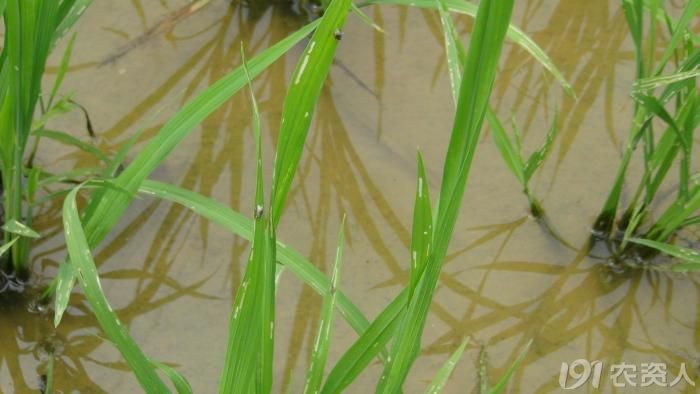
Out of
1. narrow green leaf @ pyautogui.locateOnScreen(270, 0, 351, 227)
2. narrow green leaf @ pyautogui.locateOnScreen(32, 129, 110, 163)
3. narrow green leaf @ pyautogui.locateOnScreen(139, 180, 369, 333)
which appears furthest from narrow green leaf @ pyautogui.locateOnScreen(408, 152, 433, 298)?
narrow green leaf @ pyautogui.locateOnScreen(32, 129, 110, 163)

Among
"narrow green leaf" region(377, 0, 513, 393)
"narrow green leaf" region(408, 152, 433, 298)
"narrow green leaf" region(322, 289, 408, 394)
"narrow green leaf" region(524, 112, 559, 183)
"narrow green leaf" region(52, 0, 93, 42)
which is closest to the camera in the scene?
"narrow green leaf" region(377, 0, 513, 393)

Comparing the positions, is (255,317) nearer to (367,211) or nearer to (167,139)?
(167,139)

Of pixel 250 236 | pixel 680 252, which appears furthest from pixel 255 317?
pixel 680 252

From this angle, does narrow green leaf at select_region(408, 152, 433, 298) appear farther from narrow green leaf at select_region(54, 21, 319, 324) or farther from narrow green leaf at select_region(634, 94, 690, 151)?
narrow green leaf at select_region(634, 94, 690, 151)

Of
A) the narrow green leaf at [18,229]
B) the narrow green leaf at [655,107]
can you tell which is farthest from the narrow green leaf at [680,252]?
the narrow green leaf at [18,229]

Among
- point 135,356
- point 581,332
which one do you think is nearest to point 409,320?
point 135,356

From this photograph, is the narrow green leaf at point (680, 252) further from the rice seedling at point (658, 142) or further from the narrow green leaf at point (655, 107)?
the narrow green leaf at point (655, 107)

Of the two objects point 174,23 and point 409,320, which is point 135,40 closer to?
point 174,23
